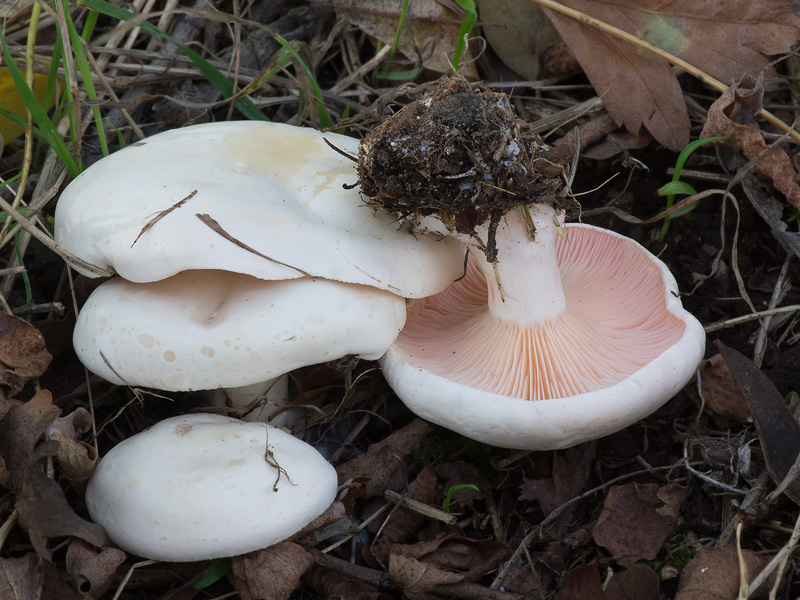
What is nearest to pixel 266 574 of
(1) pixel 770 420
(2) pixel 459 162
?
(2) pixel 459 162

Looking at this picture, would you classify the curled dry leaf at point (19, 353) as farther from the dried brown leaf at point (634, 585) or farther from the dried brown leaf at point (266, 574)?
the dried brown leaf at point (634, 585)

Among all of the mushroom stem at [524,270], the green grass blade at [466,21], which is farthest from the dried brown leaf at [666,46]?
the mushroom stem at [524,270]

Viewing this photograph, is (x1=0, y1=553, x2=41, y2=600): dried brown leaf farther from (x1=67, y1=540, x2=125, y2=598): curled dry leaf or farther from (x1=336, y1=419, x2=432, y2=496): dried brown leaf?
(x1=336, y1=419, x2=432, y2=496): dried brown leaf

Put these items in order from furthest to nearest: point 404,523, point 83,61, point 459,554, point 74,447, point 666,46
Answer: point 666,46 → point 83,61 → point 404,523 → point 459,554 → point 74,447

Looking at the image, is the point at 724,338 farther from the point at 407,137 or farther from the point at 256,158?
the point at 256,158

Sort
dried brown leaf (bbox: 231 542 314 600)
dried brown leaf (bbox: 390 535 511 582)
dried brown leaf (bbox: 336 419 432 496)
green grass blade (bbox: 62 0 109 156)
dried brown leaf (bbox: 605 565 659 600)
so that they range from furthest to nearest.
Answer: green grass blade (bbox: 62 0 109 156) < dried brown leaf (bbox: 336 419 432 496) < dried brown leaf (bbox: 390 535 511 582) < dried brown leaf (bbox: 231 542 314 600) < dried brown leaf (bbox: 605 565 659 600)

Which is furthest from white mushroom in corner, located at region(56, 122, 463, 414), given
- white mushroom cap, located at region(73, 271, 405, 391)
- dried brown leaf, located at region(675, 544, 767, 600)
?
dried brown leaf, located at region(675, 544, 767, 600)

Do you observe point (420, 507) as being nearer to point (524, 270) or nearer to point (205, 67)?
point (524, 270)
